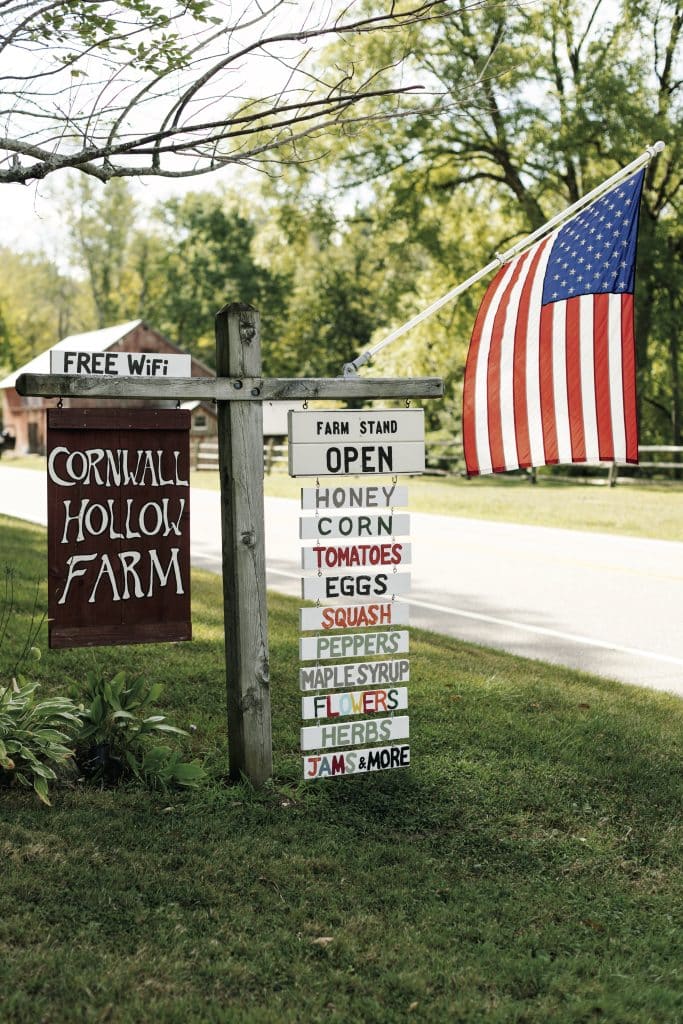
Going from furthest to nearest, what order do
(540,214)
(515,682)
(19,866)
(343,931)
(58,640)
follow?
1. (540,214)
2. (515,682)
3. (58,640)
4. (19,866)
5. (343,931)

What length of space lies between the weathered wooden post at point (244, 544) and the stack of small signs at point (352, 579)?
204 mm

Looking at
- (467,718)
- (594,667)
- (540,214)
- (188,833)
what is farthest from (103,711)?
(540,214)

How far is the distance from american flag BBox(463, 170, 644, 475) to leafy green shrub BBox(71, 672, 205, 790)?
7.11ft

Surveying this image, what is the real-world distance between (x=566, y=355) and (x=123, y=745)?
3.10 m

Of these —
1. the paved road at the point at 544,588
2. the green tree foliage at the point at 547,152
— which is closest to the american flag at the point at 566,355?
the paved road at the point at 544,588

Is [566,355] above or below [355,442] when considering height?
above

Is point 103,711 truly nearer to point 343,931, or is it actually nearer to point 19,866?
point 19,866

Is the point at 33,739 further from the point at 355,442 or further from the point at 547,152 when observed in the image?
the point at 547,152

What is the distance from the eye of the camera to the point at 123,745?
17.7ft

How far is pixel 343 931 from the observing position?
3947mm

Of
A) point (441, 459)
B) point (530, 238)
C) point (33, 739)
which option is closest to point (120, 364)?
point (33, 739)

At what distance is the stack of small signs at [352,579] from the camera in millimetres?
5320

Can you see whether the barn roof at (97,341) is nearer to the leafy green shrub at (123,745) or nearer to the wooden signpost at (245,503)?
the leafy green shrub at (123,745)

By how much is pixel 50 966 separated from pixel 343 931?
1036 mm
